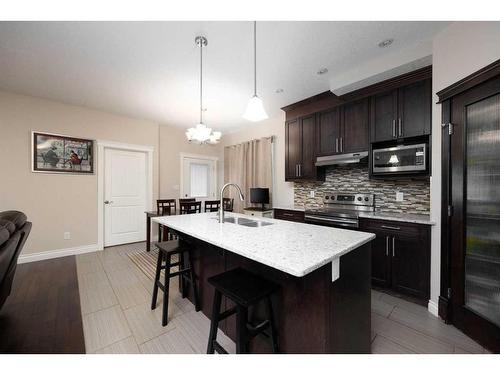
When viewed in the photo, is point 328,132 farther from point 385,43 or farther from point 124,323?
point 124,323

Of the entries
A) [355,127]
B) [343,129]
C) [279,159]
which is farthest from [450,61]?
[279,159]

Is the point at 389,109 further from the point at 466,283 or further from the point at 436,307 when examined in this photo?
the point at 436,307

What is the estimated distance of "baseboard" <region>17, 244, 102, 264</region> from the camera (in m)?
3.24

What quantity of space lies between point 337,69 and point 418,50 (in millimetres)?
797

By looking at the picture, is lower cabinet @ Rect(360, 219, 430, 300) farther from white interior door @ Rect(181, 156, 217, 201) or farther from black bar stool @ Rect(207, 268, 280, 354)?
white interior door @ Rect(181, 156, 217, 201)

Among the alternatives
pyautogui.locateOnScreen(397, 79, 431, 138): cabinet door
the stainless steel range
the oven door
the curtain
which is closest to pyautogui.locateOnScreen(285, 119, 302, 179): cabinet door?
the curtain

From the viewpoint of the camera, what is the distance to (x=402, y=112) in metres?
2.43

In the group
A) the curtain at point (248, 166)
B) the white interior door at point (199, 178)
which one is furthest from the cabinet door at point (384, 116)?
the white interior door at point (199, 178)

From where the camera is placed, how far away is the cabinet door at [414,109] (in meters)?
2.26

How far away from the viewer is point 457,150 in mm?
1768

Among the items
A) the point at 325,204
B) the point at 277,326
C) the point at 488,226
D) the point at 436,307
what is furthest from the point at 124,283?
the point at 488,226

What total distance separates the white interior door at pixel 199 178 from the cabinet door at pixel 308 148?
293 cm

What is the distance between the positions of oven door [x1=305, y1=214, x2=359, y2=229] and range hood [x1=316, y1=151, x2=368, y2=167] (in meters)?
0.82

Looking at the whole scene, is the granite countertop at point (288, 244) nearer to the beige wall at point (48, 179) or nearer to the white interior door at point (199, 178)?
the beige wall at point (48, 179)
